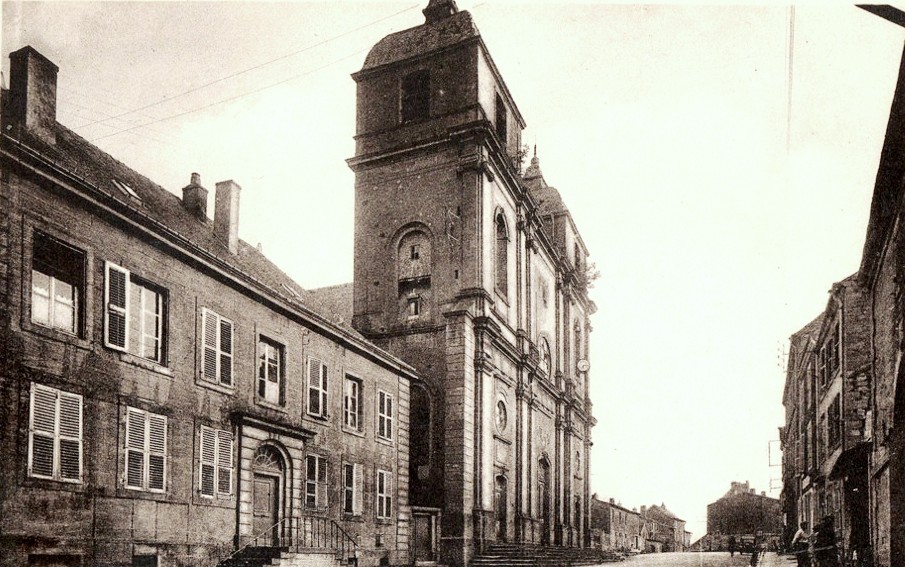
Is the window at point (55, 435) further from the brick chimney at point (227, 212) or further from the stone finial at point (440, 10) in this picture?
the stone finial at point (440, 10)

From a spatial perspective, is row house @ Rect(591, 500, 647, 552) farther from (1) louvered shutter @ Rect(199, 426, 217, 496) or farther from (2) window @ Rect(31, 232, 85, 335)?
(2) window @ Rect(31, 232, 85, 335)

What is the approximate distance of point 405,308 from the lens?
102 ft

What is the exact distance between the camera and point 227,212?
20.7 m

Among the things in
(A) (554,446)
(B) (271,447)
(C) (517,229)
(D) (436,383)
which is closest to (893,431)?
(B) (271,447)

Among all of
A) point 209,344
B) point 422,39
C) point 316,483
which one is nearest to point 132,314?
point 209,344

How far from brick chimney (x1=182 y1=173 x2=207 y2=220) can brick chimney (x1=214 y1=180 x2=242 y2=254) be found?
466 millimetres

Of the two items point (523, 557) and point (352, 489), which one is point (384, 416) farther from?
point (523, 557)

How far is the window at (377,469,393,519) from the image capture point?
2344 cm

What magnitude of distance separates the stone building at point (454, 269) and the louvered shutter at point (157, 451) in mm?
11881

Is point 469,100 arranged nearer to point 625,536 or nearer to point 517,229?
point 517,229

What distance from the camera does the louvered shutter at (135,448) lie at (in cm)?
1411

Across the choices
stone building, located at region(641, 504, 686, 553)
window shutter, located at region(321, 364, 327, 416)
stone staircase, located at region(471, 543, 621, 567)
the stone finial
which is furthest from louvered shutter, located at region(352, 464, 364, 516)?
stone building, located at region(641, 504, 686, 553)

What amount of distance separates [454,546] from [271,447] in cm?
1059

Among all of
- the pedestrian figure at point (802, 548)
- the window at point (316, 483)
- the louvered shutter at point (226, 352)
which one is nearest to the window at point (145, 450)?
the louvered shutter at point (226, 352)
